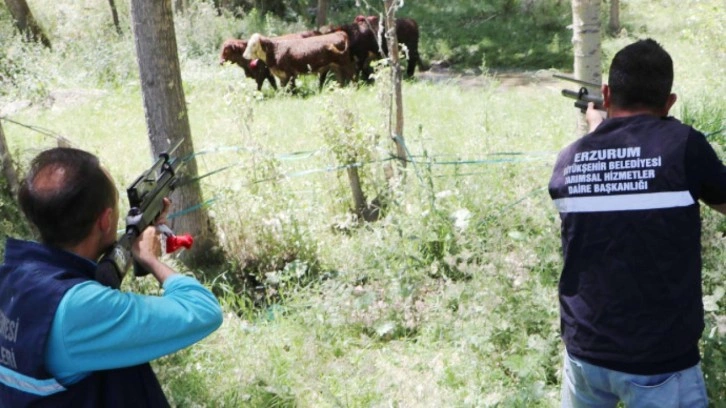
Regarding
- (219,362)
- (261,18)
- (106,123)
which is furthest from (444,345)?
(261,18)

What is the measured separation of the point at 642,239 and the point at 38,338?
162 cm

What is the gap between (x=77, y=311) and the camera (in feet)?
5.75

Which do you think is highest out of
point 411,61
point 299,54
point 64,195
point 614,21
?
point 64,195

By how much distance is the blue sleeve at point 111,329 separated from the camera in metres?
1.76

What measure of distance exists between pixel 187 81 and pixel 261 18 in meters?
7.16

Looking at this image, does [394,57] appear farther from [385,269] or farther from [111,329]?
[111,329]

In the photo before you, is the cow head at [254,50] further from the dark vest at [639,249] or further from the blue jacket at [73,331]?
the blue jacket at [73,331]

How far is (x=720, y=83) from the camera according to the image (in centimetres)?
869

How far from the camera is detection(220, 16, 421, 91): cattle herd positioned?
13.1 metres

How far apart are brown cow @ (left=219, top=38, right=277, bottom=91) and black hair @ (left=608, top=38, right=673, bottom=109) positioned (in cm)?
1135

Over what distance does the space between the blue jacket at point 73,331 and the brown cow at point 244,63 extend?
11.7m

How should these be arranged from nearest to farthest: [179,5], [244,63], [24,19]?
1. [244,63]
2. [24,19]
3. [179,5]

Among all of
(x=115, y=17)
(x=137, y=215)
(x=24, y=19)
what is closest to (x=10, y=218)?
(x=137, y=215)

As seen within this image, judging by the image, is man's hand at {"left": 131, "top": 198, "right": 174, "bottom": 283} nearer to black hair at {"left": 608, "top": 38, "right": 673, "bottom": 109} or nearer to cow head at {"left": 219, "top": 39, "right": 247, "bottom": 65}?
black hair at {"left": 608, "top": 38, "right": 673, "bottom": 109}
